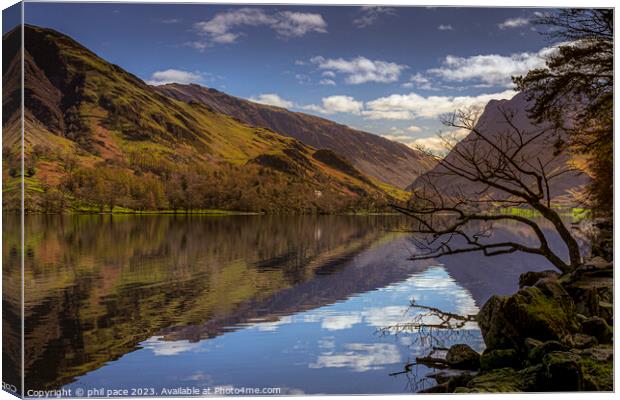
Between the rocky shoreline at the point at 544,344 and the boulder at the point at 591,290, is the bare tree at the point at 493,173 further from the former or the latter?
the rocky shoreline at the point at 544,344

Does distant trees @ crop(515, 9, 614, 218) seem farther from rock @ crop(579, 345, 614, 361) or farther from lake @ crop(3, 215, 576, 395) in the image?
lake @ crop(3, 215, 576, 395)

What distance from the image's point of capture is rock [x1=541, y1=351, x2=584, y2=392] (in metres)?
9.35

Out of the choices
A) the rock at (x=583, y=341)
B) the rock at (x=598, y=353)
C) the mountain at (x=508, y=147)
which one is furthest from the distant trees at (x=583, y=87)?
the rock at (x=598, y=353)

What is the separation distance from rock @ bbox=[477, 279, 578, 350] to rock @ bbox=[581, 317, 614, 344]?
32cm

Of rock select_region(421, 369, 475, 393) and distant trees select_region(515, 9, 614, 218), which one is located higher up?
distant trees select_region(515, 9, 614, 218)

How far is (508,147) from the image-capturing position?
43.0ft

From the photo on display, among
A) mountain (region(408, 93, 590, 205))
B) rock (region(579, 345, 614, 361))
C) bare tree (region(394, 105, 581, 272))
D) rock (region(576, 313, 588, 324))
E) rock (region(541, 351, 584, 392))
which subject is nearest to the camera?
Answer: rock (region(541, 351, 584, 392))

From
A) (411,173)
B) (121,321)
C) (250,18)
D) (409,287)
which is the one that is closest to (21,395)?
(121,321)

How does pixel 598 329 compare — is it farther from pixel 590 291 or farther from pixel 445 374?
pixel 445 374

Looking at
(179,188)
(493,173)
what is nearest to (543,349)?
(493,173)

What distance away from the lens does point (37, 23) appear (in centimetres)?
1030

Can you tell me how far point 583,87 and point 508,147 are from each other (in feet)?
5.37

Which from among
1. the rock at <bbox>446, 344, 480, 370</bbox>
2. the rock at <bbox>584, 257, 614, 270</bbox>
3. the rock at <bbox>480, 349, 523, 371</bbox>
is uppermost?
the rock at <bbox>584, 257, 614, 270</bbox>

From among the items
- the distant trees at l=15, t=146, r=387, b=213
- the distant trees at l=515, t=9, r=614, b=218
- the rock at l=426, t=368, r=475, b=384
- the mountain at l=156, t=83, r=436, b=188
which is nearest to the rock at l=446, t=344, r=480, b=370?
the rock at l=426, t=368, r=475, b=384
